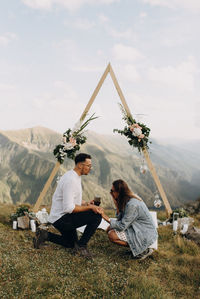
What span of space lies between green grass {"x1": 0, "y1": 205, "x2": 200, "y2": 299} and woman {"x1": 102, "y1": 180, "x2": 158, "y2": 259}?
20.6 inches

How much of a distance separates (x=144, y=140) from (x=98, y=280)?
20.6 feet

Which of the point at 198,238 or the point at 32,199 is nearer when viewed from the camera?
the point at 198,238

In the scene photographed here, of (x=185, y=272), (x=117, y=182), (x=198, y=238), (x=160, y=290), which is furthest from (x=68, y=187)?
(x=198, y=238)

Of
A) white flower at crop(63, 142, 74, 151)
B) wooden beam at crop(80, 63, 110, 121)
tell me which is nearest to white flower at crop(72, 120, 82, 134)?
wooden beam at crop(80, 63, 110, 121)

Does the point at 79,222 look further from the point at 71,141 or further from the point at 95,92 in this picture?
the point at 95,92

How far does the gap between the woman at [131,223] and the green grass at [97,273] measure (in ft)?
1.71

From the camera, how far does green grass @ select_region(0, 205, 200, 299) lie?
4.69 metres

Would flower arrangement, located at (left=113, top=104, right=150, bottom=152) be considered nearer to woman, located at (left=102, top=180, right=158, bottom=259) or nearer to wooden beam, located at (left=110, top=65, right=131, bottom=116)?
wooden beam, located at (left=110, top=65, right=131, bottom=116)

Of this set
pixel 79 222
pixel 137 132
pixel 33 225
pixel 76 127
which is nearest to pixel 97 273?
pixel 79 222

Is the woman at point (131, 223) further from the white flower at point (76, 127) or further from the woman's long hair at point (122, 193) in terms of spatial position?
the white flower at point (76, 127)

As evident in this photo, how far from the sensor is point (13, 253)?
635cm

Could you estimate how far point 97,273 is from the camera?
544cm

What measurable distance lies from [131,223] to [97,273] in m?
1.34

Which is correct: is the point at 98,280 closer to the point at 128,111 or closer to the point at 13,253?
the point at 13,253
